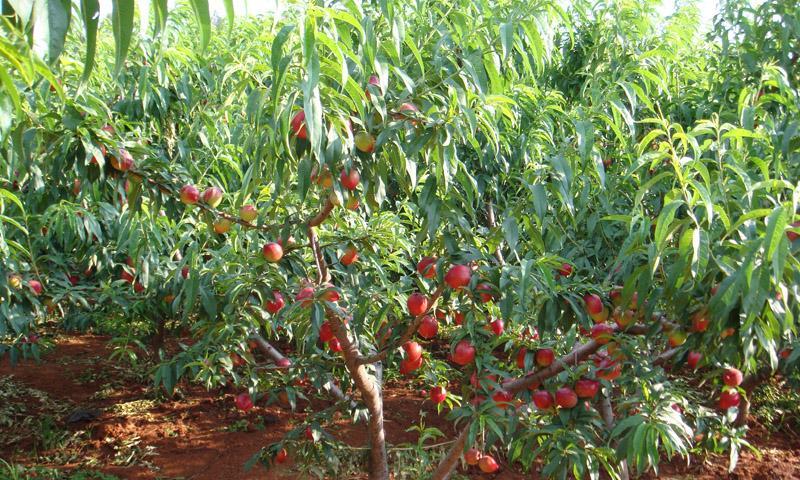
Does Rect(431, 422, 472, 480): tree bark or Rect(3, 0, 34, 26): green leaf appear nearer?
Rect(3, 0, 34, 26): green leaf

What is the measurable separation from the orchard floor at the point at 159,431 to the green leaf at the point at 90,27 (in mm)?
3478

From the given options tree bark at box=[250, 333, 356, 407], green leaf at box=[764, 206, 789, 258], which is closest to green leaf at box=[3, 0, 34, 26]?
green leaf at box=[764, 206, 789, 258]

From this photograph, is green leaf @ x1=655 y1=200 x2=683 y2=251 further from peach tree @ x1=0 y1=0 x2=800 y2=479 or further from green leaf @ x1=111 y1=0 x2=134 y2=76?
green leaf @ x1=111 y1=0 x2=134 y2=76

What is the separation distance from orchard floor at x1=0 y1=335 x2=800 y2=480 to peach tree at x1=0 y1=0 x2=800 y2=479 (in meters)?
0.63

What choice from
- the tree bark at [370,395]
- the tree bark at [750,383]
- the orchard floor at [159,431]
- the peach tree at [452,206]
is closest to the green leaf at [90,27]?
the peach tree at [452,206]

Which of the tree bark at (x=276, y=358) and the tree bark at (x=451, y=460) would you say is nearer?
the tree bark at (x=451, y=460)

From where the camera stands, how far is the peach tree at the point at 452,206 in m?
1.57

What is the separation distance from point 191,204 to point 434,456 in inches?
100

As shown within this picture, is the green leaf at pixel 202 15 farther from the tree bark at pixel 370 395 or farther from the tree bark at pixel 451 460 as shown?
the tree bark at pixel 451 460

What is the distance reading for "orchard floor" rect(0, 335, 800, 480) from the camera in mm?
3859

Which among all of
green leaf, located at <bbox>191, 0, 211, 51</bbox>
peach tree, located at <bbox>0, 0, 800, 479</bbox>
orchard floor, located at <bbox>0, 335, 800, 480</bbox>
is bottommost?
orchard floor, located at <bbox>0, 335, 800, 480</bbox>

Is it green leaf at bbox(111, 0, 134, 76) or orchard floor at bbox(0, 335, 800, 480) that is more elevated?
green leaf at bbox(111, 0, 134, 76)

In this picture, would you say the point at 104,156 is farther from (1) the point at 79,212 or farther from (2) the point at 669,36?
(2) the point at 669,36

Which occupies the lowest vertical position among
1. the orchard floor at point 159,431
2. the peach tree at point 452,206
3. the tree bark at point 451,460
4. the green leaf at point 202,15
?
the orchard floor at point 159,431
